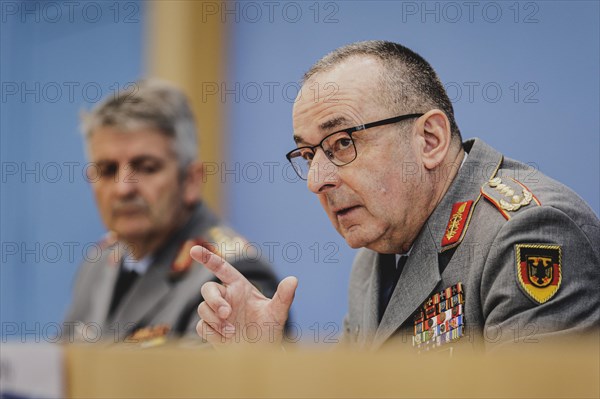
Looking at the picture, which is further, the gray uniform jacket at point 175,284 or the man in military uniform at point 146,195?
the man in military uniform at point 146,195

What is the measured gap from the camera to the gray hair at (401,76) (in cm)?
130

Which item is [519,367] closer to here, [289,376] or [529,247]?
[289,376]

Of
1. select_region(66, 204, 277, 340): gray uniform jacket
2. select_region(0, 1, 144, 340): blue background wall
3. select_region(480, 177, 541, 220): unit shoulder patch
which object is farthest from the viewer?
select_region(0, 1, 144, 340): blue background wall

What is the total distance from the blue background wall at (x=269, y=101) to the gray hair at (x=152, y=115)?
25 centimetres

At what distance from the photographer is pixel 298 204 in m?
2.39

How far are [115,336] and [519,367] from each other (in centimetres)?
161

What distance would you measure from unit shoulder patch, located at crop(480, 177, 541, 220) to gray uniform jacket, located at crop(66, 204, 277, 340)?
72 cm

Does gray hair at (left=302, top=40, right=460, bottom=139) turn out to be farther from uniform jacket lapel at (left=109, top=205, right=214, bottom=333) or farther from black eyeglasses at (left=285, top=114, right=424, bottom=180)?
uniform jacket lapel at (left=109, top=205, right=214, bottom=333)

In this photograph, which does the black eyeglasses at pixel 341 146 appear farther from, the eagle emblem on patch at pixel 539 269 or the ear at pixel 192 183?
the ear at pixel 192 183

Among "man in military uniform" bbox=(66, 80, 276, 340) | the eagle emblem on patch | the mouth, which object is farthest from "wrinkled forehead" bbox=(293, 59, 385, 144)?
"man in military uniform" bbox=(66, 80, 276, 340)

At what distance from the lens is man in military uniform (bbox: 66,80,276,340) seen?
6.99ft

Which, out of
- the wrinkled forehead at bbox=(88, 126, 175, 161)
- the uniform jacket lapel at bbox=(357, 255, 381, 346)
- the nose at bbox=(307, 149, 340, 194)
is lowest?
the uniform jacket lapel at bbox=(357, 255, 381, 346)

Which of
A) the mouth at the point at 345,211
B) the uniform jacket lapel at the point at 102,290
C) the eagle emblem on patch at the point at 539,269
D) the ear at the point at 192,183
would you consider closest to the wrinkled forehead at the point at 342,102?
the mouth at the point at 345,211

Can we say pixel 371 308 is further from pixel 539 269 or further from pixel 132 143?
pixel 132 143
